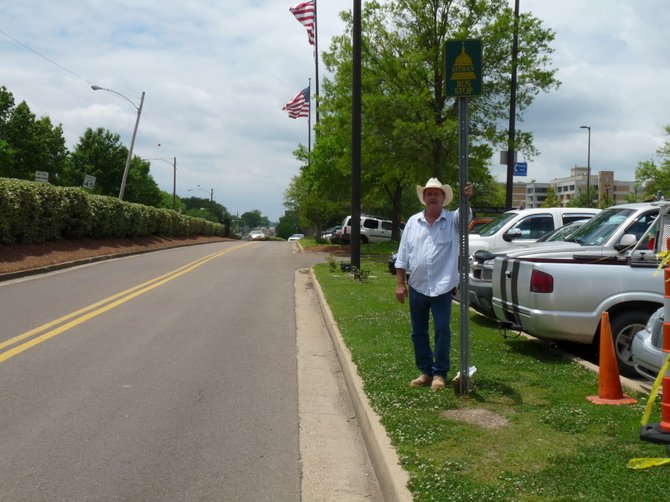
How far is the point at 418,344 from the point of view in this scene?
6.52 m

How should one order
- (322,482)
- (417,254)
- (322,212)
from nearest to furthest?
(322,482) < (417,254) < (322,212)

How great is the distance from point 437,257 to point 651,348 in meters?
1.92

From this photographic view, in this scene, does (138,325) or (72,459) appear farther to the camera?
(138,325)

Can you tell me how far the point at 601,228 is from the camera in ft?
28.7

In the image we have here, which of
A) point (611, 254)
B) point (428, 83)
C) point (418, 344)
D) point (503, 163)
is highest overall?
point (428, 83)

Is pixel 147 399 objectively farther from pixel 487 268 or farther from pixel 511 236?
pixel 511 236

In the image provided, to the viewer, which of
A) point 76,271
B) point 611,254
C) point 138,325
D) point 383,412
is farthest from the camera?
point 76,271

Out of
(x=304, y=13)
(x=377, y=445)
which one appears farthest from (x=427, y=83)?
(x=377, y=445)

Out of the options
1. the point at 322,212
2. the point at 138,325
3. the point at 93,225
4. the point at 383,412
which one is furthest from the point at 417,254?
the point at 322,212

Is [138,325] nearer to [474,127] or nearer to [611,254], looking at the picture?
[611,254]

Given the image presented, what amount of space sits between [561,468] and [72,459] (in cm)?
331

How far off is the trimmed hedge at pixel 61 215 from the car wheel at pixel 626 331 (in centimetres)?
1701

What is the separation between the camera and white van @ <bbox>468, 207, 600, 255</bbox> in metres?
13.7

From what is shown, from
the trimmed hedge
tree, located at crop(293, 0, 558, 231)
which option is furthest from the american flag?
the trimmed hedge
